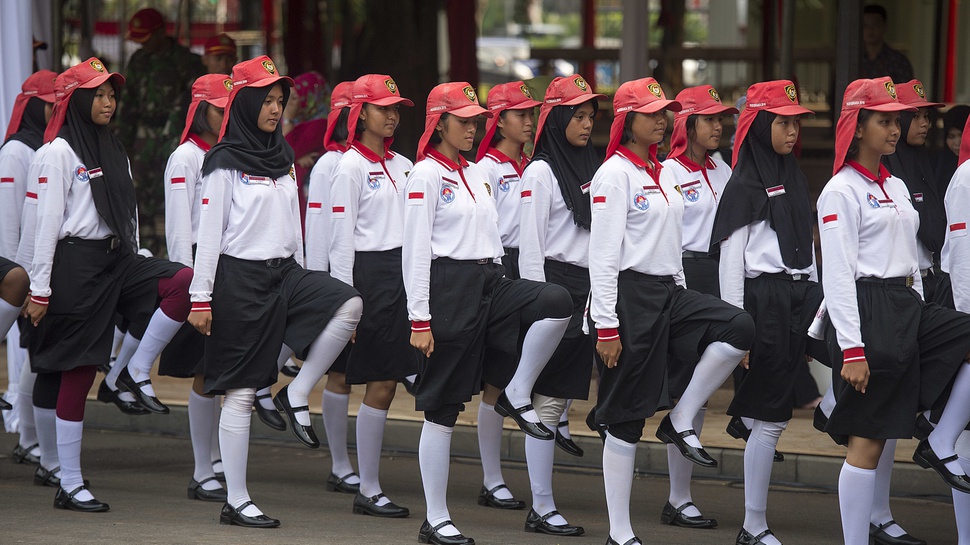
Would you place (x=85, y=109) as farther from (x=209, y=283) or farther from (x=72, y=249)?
(x=209, y=283)

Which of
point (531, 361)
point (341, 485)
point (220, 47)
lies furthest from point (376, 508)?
point (220, 47)

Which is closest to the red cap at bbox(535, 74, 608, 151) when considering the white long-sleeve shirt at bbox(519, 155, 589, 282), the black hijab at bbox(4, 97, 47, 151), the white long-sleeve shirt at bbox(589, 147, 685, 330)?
the white long-sleeve shirt at bbox(519, 155, 589, 282)

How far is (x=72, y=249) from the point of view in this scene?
22.4ft

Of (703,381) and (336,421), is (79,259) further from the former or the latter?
(703,381)

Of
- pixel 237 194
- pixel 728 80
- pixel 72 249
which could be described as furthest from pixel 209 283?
pixel 728 80

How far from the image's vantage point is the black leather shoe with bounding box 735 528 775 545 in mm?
6156

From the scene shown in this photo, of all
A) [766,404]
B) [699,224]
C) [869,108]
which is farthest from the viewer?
[699,224]

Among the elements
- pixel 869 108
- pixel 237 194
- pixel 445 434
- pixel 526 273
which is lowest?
pixel 445 434

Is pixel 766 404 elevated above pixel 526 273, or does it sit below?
below

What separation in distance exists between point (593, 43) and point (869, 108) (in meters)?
15.0

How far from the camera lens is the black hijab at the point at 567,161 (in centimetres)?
694

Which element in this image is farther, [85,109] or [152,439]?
[152,439]

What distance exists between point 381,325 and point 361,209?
0.61 meters

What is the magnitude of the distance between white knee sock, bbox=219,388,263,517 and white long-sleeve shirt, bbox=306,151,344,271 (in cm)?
97
